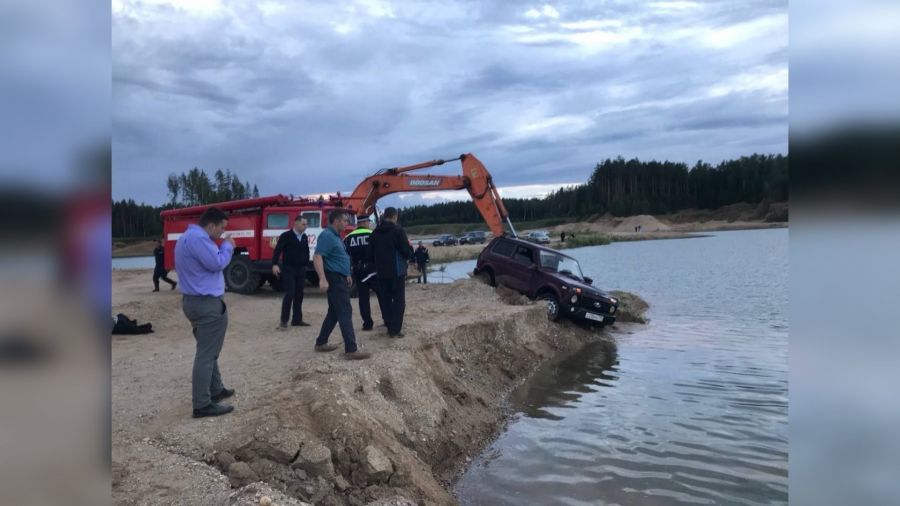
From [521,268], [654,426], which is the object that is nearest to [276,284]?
[521,268]

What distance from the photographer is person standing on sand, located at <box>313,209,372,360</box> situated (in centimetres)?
724

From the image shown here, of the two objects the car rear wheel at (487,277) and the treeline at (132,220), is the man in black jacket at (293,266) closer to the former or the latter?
the treeline at (132,220)

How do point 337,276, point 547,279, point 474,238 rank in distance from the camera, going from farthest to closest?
1. point 474,238
2. point 547,279
3. point 337,276

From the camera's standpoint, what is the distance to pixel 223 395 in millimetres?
5895

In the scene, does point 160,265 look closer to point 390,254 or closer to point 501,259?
point 501,259

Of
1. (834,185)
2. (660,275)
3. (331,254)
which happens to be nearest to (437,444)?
(331,254)

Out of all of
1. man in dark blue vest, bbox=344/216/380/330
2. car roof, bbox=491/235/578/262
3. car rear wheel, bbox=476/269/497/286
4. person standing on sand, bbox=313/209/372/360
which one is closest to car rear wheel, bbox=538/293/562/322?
car roof, bbox=491/235/578/262

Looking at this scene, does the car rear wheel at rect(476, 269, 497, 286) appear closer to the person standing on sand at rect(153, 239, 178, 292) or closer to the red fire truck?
the red fire truck

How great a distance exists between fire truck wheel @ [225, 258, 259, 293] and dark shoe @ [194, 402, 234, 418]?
36.4ft

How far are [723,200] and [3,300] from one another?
5.04 m

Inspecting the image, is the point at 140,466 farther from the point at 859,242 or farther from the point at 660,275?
the point at 660,275

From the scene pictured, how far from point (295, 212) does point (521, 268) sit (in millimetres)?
6635

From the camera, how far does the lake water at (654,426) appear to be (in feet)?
18.4

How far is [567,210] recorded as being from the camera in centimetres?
10175
